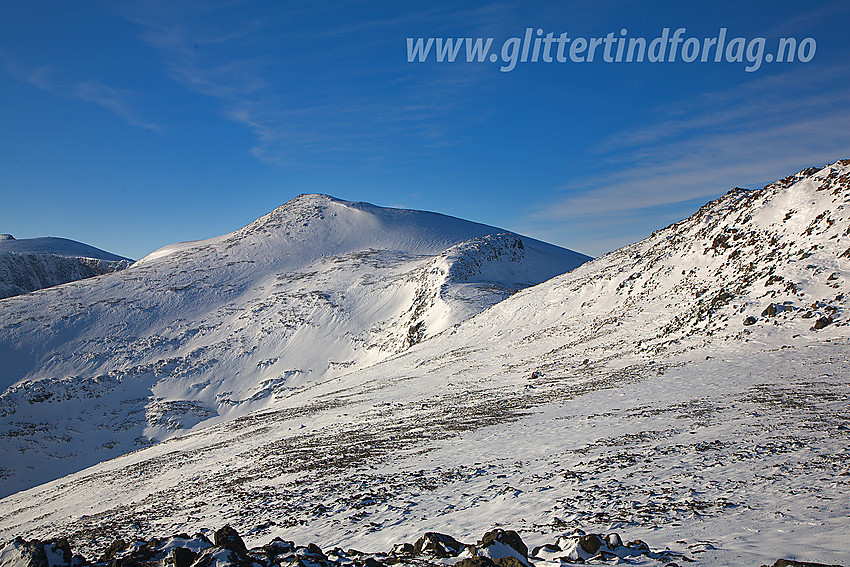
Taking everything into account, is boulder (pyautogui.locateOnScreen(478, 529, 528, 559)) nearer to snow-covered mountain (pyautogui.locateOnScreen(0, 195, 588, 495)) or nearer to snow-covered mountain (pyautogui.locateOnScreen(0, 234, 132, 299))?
snow-covered mountain (pyautogui.locateOnScreen(0, 195, 588, 495))

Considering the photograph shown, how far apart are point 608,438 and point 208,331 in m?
63.2

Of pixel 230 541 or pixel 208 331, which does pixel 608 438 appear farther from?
pixel 208 331

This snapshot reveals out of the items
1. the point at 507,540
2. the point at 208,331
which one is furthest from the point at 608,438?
the point at 208,331

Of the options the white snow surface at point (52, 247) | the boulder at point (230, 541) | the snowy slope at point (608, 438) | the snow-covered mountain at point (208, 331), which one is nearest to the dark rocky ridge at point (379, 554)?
the boulder at point (230, 541)

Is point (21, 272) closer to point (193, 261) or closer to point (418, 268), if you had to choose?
point (193, 261)

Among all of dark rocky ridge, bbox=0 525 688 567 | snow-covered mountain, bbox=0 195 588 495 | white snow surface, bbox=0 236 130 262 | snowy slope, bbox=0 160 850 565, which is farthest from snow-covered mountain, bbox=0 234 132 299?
dark rocky ridge, bbox=0 525 688 567

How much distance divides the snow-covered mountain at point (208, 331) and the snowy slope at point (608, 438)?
19.6 m

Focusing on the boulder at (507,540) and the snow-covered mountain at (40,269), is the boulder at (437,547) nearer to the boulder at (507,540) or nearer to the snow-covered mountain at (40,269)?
the boulder at (507,540)

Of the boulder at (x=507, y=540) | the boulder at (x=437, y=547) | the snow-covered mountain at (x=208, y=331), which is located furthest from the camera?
the snow-covered mountain at (x=208, y=331)

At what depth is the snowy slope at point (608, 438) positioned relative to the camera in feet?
25.7

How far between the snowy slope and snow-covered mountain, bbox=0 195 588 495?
19607mm

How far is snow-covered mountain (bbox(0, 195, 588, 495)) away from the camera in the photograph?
4712 centimetres

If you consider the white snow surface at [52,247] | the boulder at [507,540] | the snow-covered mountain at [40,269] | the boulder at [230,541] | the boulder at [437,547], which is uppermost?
the white snow surface at [52,247]

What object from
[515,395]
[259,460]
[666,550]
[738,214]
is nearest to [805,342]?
[515,395]
